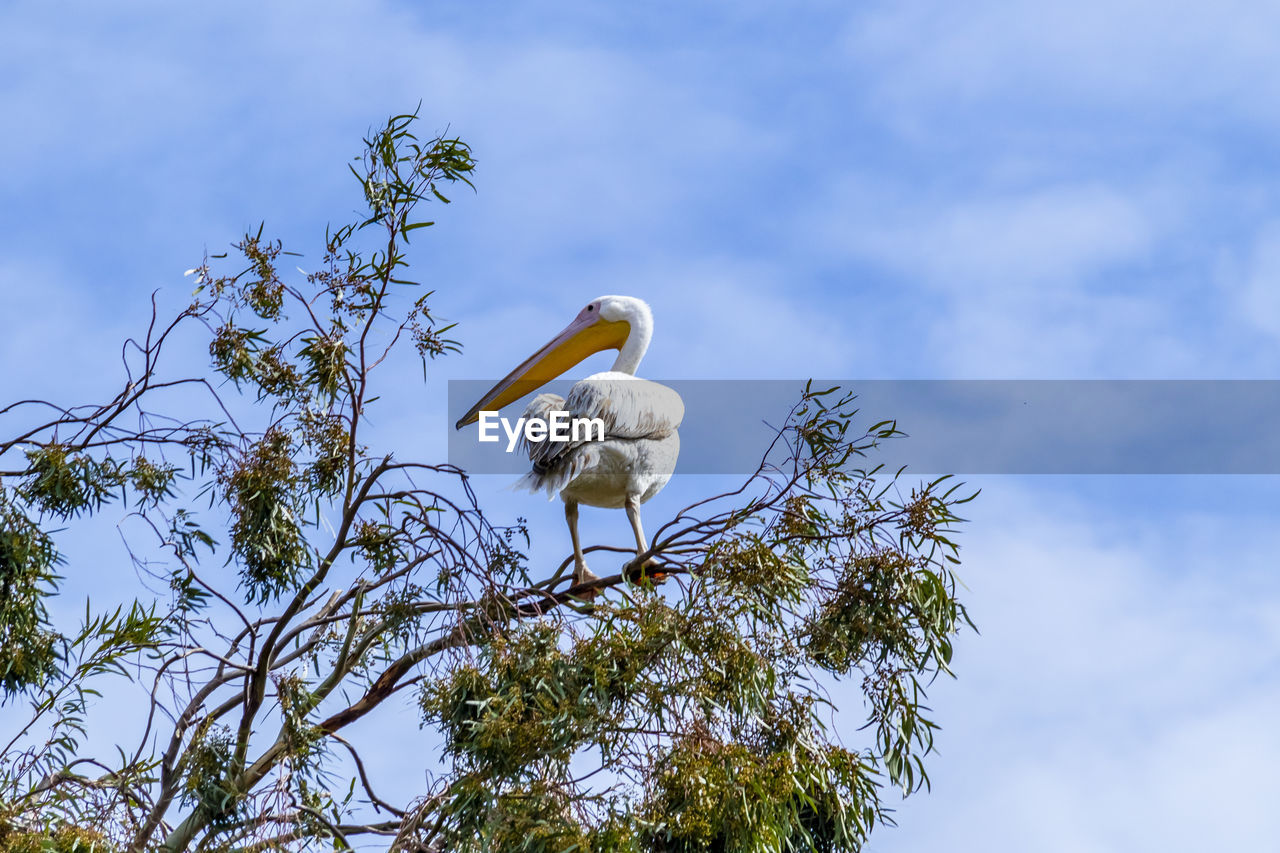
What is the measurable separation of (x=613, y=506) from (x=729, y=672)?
2.25m

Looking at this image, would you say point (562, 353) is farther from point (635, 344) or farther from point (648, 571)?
point (648, 571)

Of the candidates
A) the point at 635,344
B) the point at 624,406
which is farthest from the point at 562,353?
the point at 624,406

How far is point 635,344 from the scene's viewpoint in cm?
832

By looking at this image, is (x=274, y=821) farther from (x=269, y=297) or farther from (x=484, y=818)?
(x=269, y=297)

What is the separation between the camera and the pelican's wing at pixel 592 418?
7277 mm

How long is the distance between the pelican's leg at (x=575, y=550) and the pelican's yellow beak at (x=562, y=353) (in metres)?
1.30

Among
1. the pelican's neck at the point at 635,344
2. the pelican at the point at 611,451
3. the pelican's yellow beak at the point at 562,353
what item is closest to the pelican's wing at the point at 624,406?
the pelican at the point at 611,451

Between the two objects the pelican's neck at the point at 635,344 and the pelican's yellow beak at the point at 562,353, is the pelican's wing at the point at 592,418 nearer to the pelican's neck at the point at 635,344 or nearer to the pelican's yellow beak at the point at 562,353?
the pelican's neck at the point at 635,344

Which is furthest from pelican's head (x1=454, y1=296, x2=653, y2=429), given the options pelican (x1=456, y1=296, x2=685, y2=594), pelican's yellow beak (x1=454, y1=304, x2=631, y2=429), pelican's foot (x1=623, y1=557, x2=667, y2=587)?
pelican's foot (x1=623, y1=557, x2=667, y2=587)

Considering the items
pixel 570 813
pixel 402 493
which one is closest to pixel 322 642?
pixel 402 493

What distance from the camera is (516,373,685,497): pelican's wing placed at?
23.9 feet

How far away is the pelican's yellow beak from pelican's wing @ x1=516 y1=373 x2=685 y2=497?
3.53 feet

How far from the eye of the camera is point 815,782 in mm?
5844

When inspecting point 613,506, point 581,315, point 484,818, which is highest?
point 581,315
